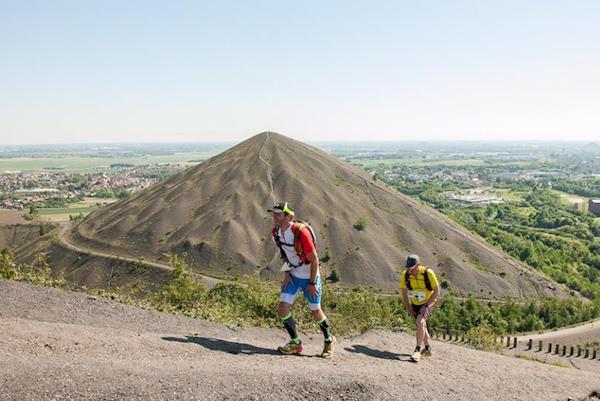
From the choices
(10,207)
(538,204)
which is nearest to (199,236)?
(10,207)

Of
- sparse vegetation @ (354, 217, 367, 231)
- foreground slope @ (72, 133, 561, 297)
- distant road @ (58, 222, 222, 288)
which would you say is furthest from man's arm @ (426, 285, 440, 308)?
sparse vegetation @ (354, 217, 367, 231)

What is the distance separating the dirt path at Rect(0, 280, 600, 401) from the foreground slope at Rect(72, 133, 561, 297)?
5416cm

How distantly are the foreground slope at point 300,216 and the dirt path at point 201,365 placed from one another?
54157 mm

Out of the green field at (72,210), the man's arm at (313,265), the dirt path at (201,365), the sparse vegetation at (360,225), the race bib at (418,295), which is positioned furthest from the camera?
the green field at (72,210)

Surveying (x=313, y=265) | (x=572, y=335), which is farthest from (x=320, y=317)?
(x=572, y=335)

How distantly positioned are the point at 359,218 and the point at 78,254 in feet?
142

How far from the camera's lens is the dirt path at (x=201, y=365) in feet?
23.9

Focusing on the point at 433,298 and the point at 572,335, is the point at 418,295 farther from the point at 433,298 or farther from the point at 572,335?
the point at 572,335

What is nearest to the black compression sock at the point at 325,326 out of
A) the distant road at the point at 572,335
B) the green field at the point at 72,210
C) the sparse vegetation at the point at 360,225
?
the distant road at the point at 572,335

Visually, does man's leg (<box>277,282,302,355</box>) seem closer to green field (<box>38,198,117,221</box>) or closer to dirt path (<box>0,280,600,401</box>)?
dirt path (<box>0,280,600,401</box>)

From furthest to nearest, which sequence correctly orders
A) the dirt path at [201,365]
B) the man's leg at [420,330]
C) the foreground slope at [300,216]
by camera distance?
the foreground slope at [300,216], the man's leg at [420,330], the dirt path at [201,365]

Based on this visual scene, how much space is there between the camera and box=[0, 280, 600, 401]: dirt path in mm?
7297

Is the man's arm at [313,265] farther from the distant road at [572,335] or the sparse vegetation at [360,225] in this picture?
the sparse vegetation at [360,225]

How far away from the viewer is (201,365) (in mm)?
8523
